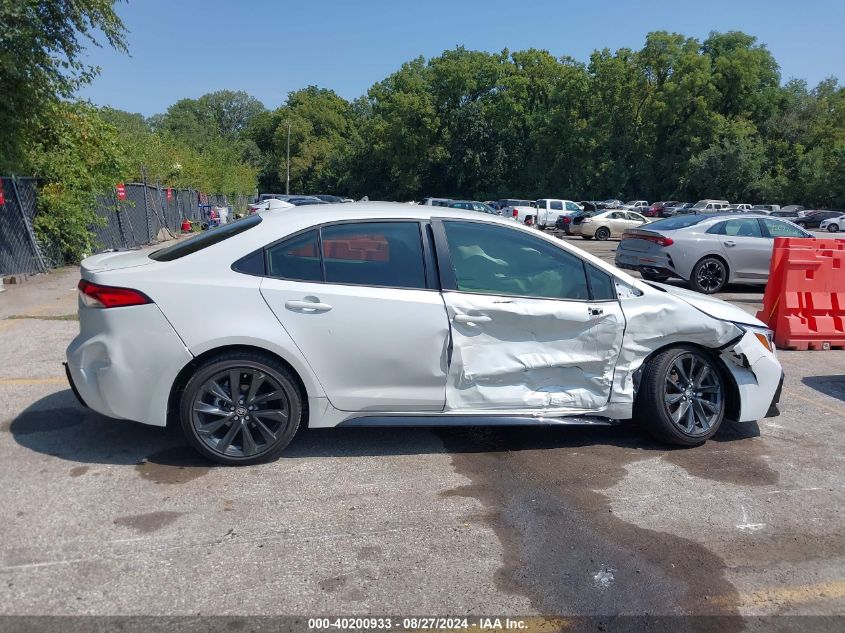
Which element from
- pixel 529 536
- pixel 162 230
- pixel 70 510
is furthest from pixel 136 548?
pixel 162 230

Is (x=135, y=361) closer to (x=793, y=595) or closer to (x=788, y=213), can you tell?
(x=793, y=595)

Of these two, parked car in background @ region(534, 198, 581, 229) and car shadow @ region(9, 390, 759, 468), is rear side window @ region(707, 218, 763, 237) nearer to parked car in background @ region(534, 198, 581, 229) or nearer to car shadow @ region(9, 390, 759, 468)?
car shadow @ region(9, 390, 759, 468)

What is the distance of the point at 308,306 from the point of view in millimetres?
4352

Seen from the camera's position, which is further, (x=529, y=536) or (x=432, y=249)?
(x=432, y=249)

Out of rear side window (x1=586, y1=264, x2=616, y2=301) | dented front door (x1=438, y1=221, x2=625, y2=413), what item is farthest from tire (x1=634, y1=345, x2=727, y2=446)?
rear side window (x1=586, y1=264, x2=616, y2=301)

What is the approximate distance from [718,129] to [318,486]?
6411 cm

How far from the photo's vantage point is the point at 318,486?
166 inches

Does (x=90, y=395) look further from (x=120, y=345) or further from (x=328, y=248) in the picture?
(x=328, y=248)

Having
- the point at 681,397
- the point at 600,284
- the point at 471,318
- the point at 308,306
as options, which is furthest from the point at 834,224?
the point at 308,306

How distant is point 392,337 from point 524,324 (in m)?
0.91

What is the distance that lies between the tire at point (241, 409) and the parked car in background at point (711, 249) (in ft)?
32.3

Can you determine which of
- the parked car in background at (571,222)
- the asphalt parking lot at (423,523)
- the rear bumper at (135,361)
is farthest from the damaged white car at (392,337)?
the parked car in background at (571,222)

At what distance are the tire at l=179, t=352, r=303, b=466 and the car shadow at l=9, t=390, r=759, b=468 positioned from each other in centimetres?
25

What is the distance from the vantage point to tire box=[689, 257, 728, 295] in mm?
12633
